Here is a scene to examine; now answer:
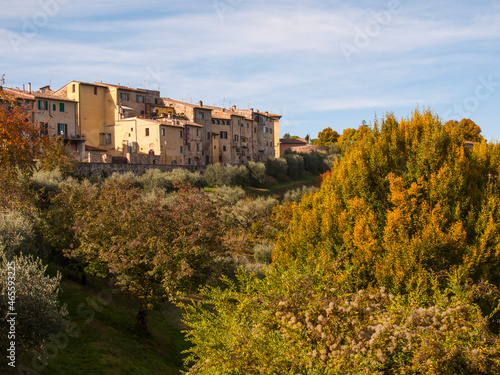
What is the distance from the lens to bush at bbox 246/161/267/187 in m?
73.9

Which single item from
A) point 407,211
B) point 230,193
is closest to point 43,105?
point 230,193

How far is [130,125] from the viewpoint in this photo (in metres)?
67.1

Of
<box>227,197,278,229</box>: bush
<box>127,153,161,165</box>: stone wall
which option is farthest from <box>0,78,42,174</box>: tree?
<box>127,153,161,165</box>: stone wall

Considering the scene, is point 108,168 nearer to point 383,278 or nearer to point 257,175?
point 257,175

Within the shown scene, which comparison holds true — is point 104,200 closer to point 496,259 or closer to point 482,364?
point 496,259

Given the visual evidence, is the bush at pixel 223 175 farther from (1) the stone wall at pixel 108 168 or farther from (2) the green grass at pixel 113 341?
(2) the green grass at pixel 113 341

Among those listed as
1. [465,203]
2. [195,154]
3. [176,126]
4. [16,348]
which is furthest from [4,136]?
[195,154]

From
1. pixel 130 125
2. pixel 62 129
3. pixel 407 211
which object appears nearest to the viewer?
pixel 407 211

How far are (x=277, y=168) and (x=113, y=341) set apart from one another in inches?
2502

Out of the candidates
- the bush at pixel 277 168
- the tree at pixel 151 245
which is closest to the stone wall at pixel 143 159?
the bush at pixel 277 168

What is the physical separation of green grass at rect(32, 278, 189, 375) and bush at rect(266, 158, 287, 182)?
54.4 m

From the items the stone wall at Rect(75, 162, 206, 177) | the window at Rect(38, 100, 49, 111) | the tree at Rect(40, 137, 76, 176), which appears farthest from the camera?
the window at Rect(38, 100, 49, 111)

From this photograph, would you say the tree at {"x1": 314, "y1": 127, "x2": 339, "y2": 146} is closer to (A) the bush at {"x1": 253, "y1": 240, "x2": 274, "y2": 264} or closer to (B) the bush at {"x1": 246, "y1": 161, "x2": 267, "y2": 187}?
(B) the bush at {"x1": 246, "y1": 161, "x2": 267, "y2": 187}

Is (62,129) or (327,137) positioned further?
(327,137)
